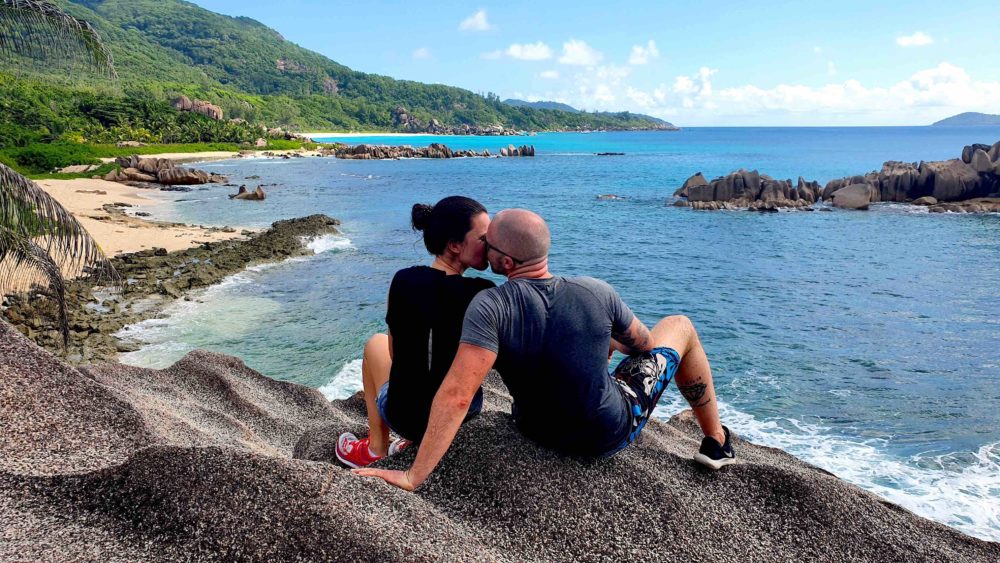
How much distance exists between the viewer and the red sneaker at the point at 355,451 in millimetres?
4750

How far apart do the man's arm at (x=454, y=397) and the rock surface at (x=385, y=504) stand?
347mm

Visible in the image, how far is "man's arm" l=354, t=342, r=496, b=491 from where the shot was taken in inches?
141

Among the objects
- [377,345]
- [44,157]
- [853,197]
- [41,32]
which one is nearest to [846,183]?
[853,197]

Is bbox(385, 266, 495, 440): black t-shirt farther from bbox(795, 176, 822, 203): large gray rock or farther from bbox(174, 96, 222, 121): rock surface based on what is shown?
bbox(174, 96, 222, 121): rock surface

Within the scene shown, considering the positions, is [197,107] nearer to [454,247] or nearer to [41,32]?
[41,32]

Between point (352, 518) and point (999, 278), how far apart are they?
27.5 meters

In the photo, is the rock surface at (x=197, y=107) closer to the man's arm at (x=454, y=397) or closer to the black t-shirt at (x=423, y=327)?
the black t-shirt at (x=423, y=327)

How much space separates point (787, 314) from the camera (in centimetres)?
1833

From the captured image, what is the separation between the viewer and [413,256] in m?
26.7

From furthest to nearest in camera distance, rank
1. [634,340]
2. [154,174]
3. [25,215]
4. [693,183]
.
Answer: [154,174] < [693,183] < [25,215] < [634,340]

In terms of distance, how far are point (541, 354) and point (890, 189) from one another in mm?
50121

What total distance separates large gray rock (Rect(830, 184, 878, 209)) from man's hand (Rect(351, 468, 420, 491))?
152ft

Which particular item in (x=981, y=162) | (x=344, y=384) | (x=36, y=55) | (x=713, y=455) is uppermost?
(x=981, y=162)

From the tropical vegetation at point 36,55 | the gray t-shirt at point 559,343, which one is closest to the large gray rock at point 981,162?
the gray t-shirt at point 559,343
